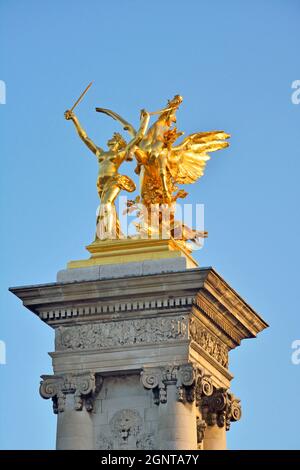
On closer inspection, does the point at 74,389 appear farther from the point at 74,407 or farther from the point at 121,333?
the point at 121,333

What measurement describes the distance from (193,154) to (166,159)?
0.98m

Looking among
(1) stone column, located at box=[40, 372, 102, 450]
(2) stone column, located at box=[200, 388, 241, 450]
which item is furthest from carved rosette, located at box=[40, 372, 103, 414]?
(2) stone column, located at box=[200, 388, 241, 450]

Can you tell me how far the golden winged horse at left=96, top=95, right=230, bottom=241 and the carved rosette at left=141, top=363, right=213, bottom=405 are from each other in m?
3.39

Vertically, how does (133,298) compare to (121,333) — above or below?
above

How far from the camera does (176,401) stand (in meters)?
33.4

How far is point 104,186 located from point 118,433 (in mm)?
5325

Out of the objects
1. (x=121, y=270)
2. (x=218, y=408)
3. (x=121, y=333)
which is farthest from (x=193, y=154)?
(x=218, y=408)

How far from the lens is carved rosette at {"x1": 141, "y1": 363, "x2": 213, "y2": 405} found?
3341 cm

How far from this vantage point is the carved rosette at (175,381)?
3341 centimetres
